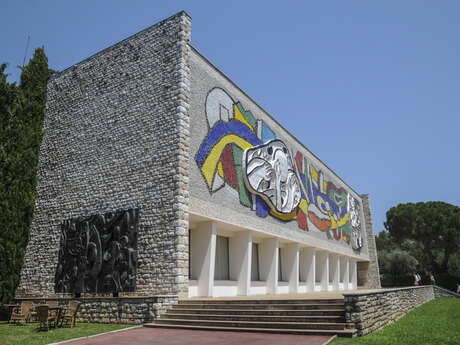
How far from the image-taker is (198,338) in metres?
8.95

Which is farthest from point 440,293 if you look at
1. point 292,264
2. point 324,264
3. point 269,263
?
point 269,263

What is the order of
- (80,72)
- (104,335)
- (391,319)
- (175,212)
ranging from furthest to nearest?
1. (80,72)
2. (175,212)
3. (391,319)
4. (104,335)

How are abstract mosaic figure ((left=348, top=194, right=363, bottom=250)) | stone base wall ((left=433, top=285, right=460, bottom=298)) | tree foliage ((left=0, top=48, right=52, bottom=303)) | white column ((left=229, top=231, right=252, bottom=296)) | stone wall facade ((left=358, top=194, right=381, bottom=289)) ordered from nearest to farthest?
tree foliage ((left=0, top=48, right=52, bottom=303)) < white column ((left=229, top=231, right=252, bottom=296)) < stone base wall ((left=433, top=285, right=460, bottom=298)) < abstract mosaic figure ((left=348, top=194, right=363, bottom=250)) < stone wall facade ((left=358, top=194, right=381, bottom=289))

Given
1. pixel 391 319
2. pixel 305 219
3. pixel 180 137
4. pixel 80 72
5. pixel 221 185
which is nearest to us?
pixel 391 319

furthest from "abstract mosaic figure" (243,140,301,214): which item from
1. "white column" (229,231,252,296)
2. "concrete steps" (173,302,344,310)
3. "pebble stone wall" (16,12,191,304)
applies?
"concrete steps" (173,302,344,310)

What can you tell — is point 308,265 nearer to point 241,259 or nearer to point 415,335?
point 241,259

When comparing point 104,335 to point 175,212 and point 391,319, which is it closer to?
point 175,212

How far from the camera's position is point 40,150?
18578mm

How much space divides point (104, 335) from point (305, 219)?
16.2m

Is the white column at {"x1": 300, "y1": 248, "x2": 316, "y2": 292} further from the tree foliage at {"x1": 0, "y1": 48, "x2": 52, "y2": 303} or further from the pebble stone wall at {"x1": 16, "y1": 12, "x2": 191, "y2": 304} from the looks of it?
the tree foliage at {"x1": 0, "y1": 48, "x2": 52, "y2": 303}

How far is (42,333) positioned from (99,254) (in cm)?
445

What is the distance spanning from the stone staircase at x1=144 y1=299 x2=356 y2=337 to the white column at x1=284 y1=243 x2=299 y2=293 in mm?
10916

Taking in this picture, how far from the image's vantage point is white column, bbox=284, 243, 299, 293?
21734 millimetres

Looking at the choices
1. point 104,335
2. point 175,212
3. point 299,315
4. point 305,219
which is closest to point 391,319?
point 299,315
